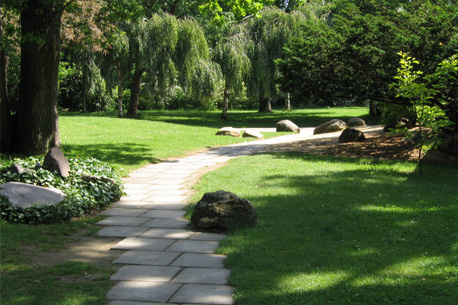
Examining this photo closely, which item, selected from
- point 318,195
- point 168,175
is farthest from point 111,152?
point 318,195

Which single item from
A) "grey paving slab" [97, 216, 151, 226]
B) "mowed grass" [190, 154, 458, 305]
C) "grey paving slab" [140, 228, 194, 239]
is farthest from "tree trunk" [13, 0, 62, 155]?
"grey paving slab" [140, 228, 194, 239]

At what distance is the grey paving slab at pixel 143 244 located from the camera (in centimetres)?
508

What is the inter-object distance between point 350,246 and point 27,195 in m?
4.07

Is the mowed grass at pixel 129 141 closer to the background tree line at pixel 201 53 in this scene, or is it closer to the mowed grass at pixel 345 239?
the background tree line at pixel 201 53

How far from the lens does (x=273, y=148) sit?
13.8 metres

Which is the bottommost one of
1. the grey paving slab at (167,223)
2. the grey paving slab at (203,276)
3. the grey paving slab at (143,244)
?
the grey paving slab at (203,276)

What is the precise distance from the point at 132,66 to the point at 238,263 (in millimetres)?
18866

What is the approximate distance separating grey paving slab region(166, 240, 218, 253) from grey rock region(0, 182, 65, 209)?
6.59ft

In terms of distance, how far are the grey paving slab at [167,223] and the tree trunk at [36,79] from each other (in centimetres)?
487

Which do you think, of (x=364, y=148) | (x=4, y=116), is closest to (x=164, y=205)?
(x=4, y=116)

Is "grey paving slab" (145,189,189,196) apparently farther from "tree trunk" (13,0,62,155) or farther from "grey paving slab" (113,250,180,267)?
"tree trunk" (13,0,62,155)

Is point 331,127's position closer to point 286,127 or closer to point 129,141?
point 286,127

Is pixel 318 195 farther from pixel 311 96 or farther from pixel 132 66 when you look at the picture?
pixel 132 66

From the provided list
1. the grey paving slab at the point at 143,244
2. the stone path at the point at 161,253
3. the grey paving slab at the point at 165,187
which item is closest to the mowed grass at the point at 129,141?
the grey paving slab at the point at 165,187
